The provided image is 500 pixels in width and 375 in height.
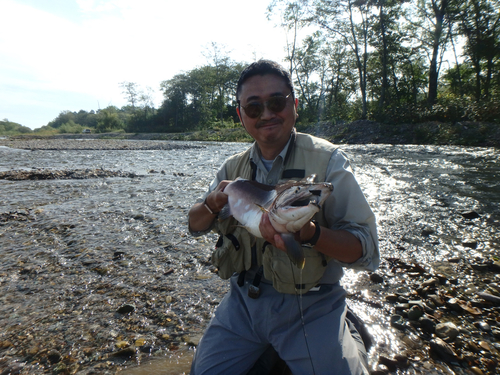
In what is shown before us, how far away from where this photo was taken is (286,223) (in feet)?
5.21

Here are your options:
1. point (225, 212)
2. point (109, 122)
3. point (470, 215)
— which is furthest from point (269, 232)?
point (109, 122)

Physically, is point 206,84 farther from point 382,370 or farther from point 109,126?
point 382,370

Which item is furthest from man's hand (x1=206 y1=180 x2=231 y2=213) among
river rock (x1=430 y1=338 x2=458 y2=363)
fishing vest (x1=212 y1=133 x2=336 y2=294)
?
river rock (x1=430 y1=338 x2=458 y2=363)

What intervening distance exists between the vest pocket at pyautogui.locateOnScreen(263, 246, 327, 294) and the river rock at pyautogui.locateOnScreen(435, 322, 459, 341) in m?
1.33

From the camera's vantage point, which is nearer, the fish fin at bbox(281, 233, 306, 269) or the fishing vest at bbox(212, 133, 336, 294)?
the fish fin at bbox(281, 233, 306, 269)

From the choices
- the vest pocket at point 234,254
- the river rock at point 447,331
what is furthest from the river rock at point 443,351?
the vest pocket at point 234,254

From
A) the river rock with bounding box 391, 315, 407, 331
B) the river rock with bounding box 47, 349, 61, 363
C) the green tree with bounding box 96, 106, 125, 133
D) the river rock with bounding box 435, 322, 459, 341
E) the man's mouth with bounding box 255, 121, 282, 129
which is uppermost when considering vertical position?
the green tree with bounding box 96, 106, 125, 133

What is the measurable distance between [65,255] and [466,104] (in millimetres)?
27185

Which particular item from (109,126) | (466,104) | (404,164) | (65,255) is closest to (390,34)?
(466,104)

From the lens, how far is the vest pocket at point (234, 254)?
2.47 metres

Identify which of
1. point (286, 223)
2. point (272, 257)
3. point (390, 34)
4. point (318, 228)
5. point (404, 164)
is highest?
point (390, 34)

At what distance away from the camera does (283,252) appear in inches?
87.6

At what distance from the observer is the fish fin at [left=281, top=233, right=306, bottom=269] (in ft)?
5.20

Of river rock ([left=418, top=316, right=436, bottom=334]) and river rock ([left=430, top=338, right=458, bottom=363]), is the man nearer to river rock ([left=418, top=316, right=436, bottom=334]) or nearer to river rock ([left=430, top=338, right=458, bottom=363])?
river rock ([left=430, top=338, right=458, bottom=363])
